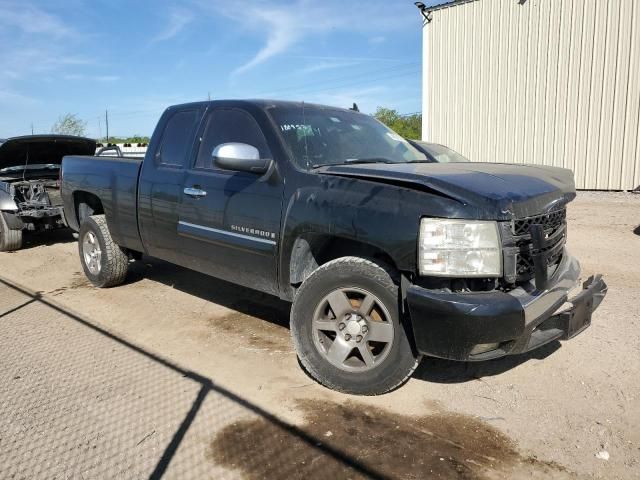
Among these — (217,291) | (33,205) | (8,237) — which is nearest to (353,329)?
(217,291)

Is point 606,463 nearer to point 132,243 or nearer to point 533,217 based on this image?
point 533,217

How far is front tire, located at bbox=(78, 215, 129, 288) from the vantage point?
569 centimetres

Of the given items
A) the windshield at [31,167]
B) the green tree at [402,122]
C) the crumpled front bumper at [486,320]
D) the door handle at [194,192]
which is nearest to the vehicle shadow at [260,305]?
the crumpled front bumper at [486,320]

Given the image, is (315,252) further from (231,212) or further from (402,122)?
(402,122)

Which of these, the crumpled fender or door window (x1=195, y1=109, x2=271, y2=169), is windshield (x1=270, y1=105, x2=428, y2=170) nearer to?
door window (x1=195, y1=109, x2=271, y2=169)

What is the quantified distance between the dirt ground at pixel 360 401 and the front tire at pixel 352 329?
0.16 meters

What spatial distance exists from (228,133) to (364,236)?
1.76m

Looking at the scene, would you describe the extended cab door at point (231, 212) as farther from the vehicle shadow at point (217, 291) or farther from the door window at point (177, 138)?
the vehicle shadow at point (217, 291)

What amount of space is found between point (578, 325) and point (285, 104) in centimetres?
263

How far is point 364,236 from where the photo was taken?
310cm

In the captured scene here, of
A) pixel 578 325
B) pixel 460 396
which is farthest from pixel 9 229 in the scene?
pixel 578 325

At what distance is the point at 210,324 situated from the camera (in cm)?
476

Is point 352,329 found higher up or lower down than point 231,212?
lower down

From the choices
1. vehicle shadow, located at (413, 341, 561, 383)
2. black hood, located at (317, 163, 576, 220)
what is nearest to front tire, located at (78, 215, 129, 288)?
black hood, located at (317, 163, 576, 220)
